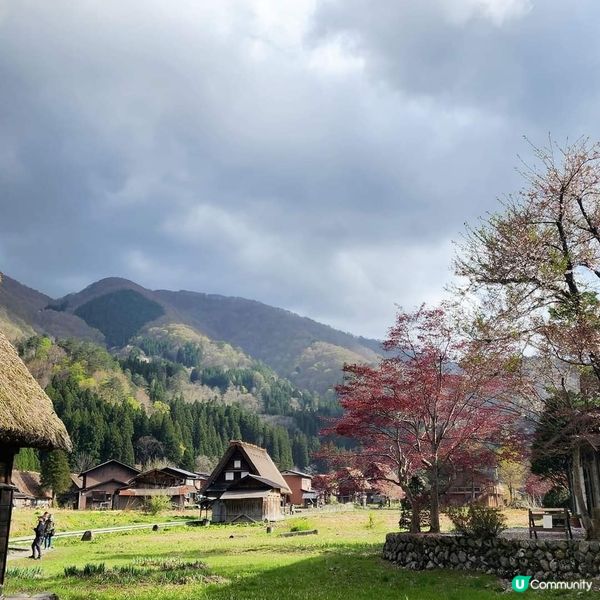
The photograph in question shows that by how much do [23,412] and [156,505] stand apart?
57.5 m

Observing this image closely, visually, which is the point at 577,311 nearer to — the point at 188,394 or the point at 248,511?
the point at 248,511

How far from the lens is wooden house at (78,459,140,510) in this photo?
8169 cm

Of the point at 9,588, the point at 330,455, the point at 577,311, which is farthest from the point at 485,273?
the point at 9,588

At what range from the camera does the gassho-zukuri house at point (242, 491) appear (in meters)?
54.8

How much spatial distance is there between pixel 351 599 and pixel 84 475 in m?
80.4

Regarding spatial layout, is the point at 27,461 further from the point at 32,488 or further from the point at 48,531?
the point at 48,531

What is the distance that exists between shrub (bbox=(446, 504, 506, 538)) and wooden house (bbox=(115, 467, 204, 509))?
2494 inches

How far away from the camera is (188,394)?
195 meters

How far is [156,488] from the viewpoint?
76.9 m

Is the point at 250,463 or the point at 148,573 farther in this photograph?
the point at 250,463

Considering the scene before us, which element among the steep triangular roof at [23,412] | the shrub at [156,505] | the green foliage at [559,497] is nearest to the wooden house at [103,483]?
the shrub at [156,505]

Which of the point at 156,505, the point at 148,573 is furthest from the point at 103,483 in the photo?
the point at 148,573

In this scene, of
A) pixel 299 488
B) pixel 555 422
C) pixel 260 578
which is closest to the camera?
pixel 260 578

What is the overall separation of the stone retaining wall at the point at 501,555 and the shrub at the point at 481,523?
22 cm
